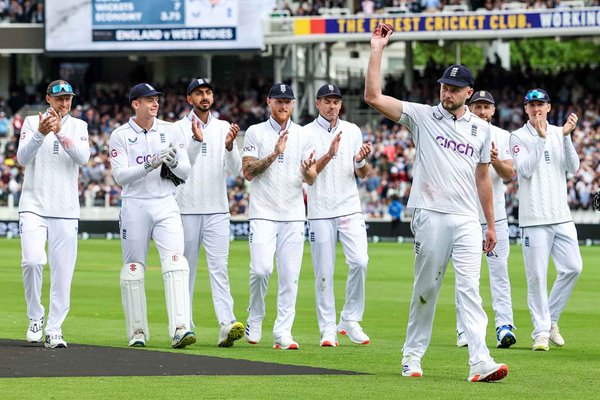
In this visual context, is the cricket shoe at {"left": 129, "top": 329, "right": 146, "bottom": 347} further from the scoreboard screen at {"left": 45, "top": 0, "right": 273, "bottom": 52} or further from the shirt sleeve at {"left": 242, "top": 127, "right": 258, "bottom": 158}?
the scoreboard screen at {"left": 45, "top": 0, "right": 273, "bottom": 52}

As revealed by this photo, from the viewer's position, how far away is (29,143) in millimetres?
12352

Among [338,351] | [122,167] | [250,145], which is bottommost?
[338,351]

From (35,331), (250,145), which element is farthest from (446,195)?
(35,331)

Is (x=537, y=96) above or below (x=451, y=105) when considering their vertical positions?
above

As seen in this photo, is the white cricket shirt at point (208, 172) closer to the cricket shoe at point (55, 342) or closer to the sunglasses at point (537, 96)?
the cricket shoe at point (55, 342)

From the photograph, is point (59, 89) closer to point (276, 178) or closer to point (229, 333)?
point (276, 178)

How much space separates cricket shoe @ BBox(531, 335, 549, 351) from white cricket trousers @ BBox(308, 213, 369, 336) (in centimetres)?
179

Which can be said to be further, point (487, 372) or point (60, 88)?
point (60, 88)

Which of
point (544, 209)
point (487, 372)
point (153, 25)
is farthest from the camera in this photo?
point (153, 25)

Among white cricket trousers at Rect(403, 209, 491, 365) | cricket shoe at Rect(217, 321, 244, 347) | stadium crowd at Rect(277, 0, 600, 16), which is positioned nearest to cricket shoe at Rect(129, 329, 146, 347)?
cricket shoe at Rect(217, 321, 244, 347)

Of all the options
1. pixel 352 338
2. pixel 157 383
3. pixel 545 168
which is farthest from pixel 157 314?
pixel 157 383

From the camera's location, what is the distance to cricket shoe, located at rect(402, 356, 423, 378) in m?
10.6

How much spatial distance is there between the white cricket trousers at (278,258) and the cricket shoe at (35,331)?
6.81 feet

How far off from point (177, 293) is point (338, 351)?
162cm
